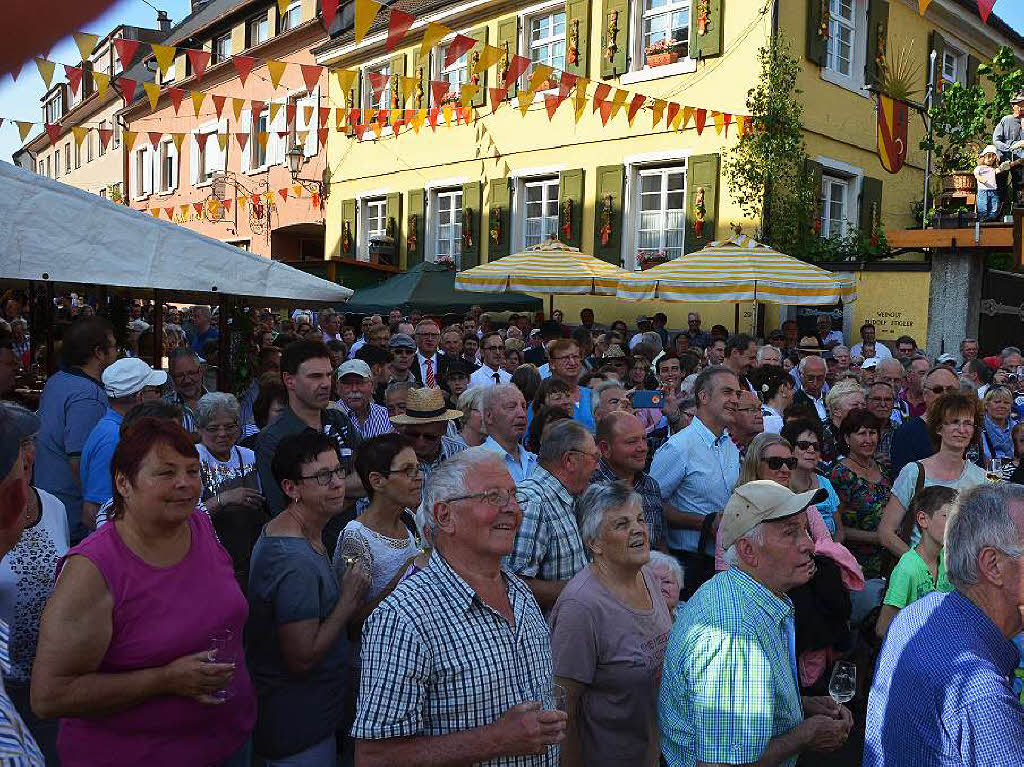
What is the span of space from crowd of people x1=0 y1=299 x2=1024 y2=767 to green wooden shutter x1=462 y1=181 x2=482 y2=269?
15.2 meters

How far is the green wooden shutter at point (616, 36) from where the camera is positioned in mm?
16859

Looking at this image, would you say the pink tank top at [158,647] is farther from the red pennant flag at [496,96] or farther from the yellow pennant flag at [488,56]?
the red pennant flag at [496,96]

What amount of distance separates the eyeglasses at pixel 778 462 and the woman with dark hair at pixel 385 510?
1.74 meters

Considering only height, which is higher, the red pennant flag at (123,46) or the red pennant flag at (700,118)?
the red pennant flag at (700,118)

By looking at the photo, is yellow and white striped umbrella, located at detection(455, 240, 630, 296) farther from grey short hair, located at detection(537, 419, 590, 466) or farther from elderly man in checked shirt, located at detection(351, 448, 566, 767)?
elderly man in checked shirt, located at detection(351, 448, 566, 767)

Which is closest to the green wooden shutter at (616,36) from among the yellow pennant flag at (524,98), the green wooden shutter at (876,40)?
the yellow pennant flag at (524,98)

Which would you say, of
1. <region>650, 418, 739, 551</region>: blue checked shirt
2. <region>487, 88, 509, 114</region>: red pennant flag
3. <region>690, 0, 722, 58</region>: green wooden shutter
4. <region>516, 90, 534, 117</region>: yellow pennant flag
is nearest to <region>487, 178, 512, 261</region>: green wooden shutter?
<region>487, 88, 509, 114</region>: red pennant flag

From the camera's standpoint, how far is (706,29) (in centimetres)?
1570

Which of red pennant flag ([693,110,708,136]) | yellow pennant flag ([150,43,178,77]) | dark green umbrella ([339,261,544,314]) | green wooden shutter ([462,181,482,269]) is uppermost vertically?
red pennant flag ([693,110,708,136])

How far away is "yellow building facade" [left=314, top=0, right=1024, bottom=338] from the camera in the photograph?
1577 centimetres

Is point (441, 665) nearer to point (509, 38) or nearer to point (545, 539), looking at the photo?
point (545, 539)

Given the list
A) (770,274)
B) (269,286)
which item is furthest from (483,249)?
(269,286)

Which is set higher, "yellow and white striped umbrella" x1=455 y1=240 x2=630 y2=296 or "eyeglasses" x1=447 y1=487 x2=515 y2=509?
"yellow and white striped umbrella" x1=455 y1=240 x2=630 y2=296

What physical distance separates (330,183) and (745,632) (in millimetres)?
23060
